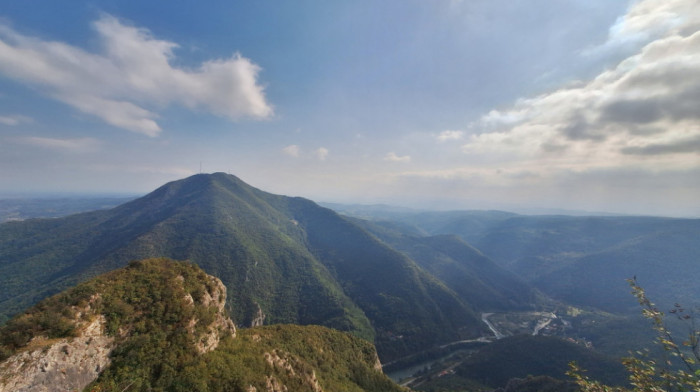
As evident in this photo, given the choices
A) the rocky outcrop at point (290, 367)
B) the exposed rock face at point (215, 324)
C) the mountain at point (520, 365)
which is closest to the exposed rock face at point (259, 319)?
the mountain at point (520, 365)

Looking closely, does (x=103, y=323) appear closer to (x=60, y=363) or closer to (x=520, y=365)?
(x=60, y=363)

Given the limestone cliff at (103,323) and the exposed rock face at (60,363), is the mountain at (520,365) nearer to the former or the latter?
the limestone cliff at (103,323)

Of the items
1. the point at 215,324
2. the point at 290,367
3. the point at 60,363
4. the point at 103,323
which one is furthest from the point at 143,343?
the point at 290,367

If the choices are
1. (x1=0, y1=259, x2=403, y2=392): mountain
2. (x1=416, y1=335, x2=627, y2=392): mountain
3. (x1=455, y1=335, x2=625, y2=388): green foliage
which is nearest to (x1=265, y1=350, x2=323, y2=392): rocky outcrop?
(x1=0, y1=259, x2=403, y2=392): mountain

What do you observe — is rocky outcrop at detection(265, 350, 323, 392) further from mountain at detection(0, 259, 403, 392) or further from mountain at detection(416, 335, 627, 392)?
mountain at detection(416, 335, 627, 392)

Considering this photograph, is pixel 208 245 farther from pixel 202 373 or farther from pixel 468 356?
pixel 468 356

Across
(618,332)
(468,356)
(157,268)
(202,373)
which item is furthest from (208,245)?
(618,332)

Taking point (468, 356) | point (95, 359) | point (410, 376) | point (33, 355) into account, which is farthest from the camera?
point (468, 356)
